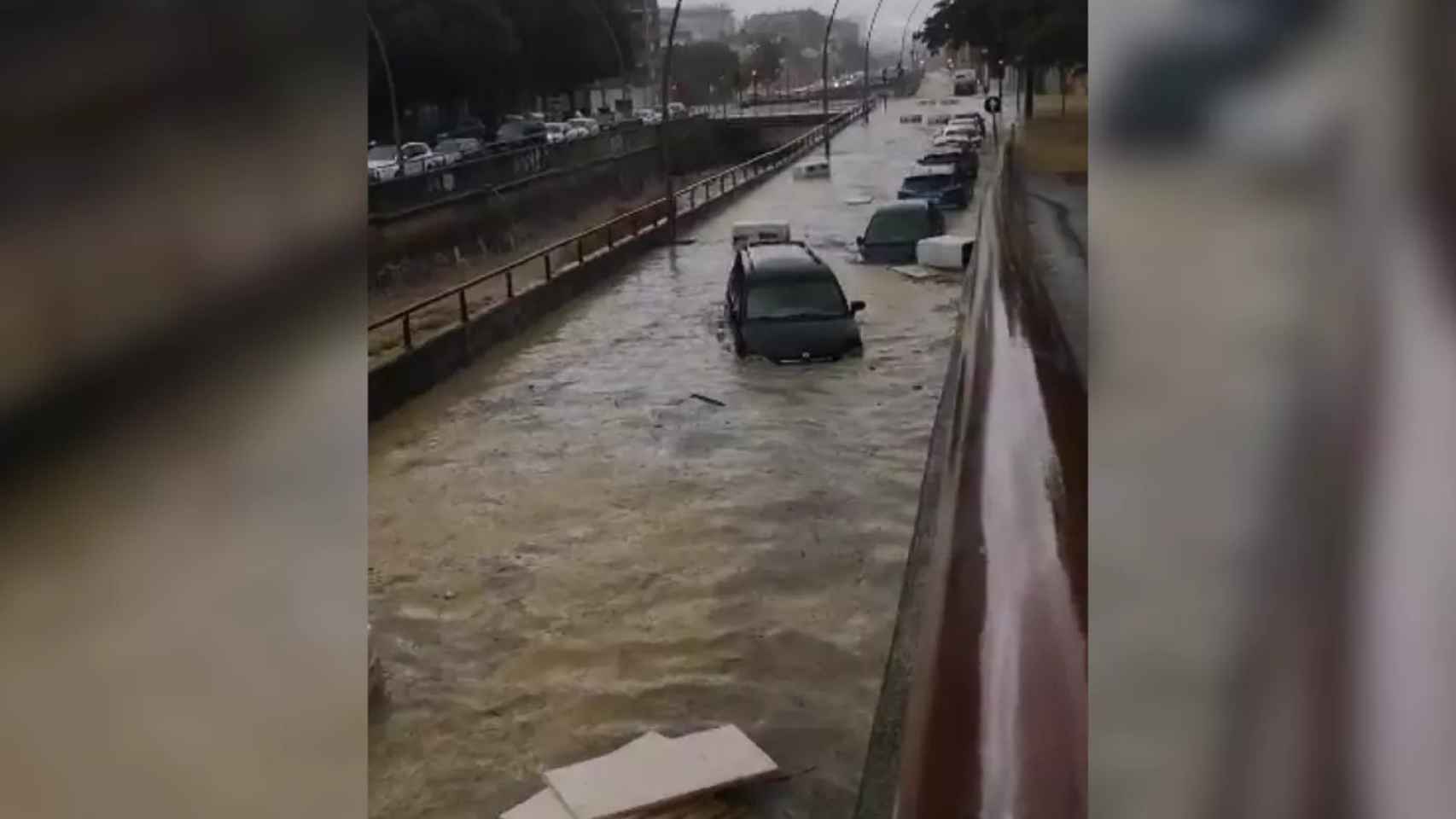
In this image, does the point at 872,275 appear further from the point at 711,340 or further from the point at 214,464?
the point at 214,464

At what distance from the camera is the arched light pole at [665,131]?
73.1 inches

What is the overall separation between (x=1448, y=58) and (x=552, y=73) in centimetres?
133

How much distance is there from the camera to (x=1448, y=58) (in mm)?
435

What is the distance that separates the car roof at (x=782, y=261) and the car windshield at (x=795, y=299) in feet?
0.10

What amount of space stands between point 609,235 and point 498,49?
3.18 ft

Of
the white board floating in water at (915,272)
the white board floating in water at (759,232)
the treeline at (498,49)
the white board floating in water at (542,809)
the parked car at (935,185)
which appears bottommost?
the white board floating in water at (542,809)

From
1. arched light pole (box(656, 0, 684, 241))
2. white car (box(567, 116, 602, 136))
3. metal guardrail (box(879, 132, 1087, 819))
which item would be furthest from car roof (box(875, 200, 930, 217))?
metal guardrail (box(879, 132, 1087, 819))

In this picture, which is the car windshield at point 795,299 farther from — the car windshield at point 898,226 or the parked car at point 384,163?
the parked car at point 384,163

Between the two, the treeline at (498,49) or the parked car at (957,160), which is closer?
the treeline at (498,49)

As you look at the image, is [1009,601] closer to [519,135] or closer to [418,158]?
[418,158]

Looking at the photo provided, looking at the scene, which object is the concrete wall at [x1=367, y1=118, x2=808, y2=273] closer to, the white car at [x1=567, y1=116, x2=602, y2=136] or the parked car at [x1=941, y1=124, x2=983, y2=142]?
the white car at [x1=567, y1=116, x2=602, y2=136]

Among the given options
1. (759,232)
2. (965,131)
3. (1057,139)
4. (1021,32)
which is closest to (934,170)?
(759,232)

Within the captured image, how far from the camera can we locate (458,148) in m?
1.52

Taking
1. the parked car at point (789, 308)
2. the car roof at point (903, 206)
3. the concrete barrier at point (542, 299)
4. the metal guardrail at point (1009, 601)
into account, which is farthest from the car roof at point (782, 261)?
the metal guardrail at point (1009, 601)
